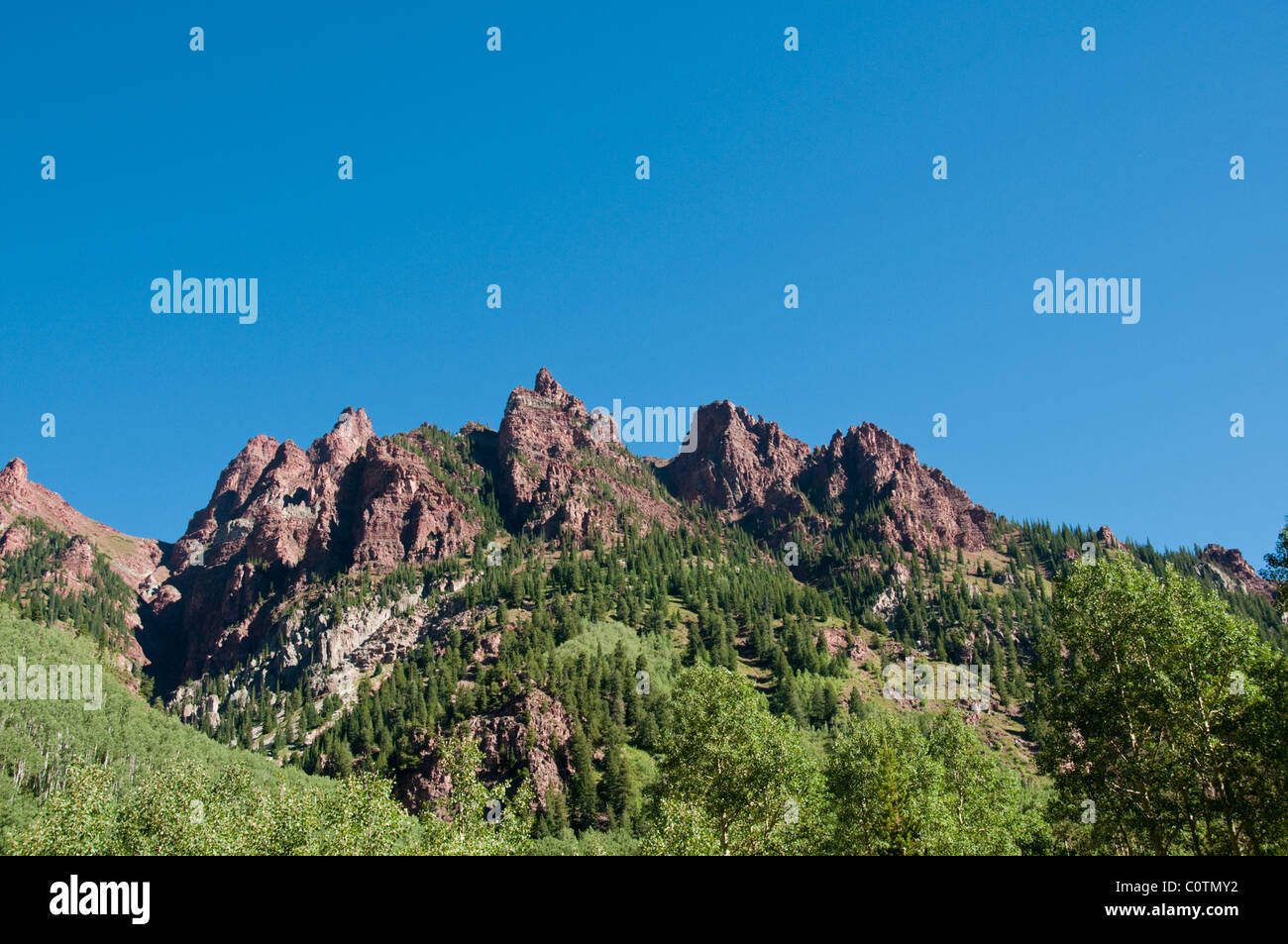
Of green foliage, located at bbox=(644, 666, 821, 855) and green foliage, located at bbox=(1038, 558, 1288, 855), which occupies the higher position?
green foliage, located at bbox=(1038, 558, 1288, 855)

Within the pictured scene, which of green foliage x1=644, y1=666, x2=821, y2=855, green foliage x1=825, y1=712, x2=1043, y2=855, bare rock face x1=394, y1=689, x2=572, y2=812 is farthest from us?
bare rock face x1=394, y1=689, x2=572, y2=812

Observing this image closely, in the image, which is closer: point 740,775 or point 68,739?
point 740,775

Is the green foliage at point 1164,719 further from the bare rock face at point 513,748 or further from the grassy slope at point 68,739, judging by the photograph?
the bare rock face at point 513,748

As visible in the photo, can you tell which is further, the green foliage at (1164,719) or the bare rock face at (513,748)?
the bare rock face at (513,748)

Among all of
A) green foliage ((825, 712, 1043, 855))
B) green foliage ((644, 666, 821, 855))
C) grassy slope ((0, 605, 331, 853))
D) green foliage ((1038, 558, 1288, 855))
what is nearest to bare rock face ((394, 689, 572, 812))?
grassy slope ((0, 605, 331, 853))

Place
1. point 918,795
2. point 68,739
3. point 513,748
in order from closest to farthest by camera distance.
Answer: point 918,795 → point 68,739 → point 513,748

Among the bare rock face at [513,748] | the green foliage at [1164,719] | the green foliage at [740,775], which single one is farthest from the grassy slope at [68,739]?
the green foliage at [1164,719]

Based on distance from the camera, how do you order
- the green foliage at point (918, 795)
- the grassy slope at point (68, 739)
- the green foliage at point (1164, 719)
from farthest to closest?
the grassy slope at point (68, 739)
the green foliage at point (918, 795)
the green foliage at point (1164, 719)

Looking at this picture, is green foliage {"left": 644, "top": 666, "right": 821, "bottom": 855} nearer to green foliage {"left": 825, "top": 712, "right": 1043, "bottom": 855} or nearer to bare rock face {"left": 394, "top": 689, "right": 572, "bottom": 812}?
green foliage {"left": 825, "top": 712, "right": 1043, "bottom": 855}

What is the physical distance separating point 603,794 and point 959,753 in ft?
289

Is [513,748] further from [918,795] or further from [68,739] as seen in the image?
[918,795]

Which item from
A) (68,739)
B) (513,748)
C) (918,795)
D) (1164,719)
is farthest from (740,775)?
(513,748)
